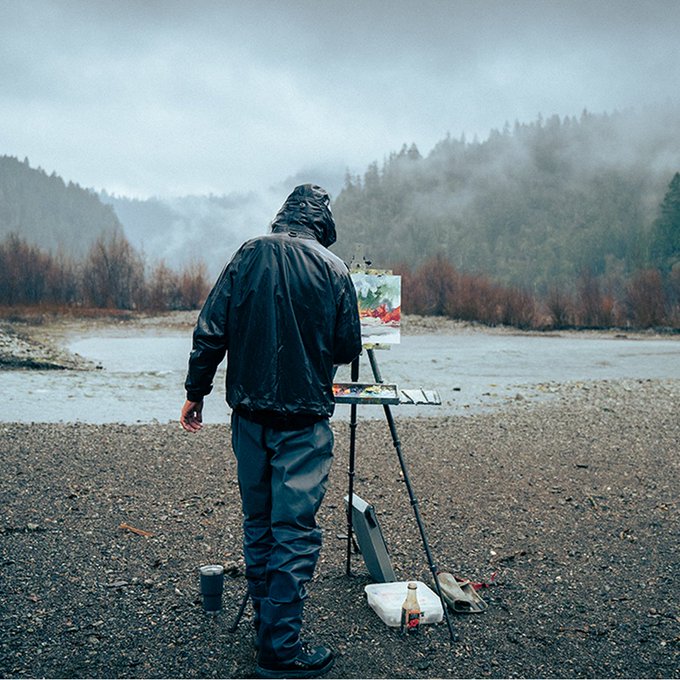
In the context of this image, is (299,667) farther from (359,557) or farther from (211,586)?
(359,557)

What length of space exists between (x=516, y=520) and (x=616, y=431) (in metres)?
4.17

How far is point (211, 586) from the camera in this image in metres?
3.65

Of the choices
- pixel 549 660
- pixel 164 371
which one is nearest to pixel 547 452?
pixel 549 660

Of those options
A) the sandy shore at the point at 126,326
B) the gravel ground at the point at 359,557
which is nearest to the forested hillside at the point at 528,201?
the sandy shore at the point at 126,326

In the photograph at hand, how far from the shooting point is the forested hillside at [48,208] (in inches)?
6491

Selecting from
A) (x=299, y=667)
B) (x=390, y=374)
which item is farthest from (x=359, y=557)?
(x=390, y=374)

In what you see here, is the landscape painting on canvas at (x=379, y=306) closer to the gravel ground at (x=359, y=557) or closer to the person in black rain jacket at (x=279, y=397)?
the person in black rain jacket at (x=279, y=397)

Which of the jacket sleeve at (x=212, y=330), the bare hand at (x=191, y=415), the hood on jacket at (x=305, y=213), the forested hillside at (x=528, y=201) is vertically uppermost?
the forested hillside at (x=528, y=201)

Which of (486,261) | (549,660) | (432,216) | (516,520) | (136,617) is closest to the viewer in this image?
(549,660)

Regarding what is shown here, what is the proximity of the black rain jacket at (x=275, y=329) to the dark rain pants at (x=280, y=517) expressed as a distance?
0.10 m

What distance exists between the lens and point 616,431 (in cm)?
896

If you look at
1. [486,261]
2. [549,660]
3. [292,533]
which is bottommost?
[549,660]

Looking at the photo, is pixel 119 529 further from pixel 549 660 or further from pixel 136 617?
pixel 549 660

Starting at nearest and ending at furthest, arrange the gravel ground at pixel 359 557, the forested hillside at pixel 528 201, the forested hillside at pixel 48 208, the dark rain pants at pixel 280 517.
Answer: the dark rain pants at pixel 280 517 < the gravel ground at pixel 359 557 < the forested hillside at pixel 528 201 < the forested hillside at pixel 48 208
